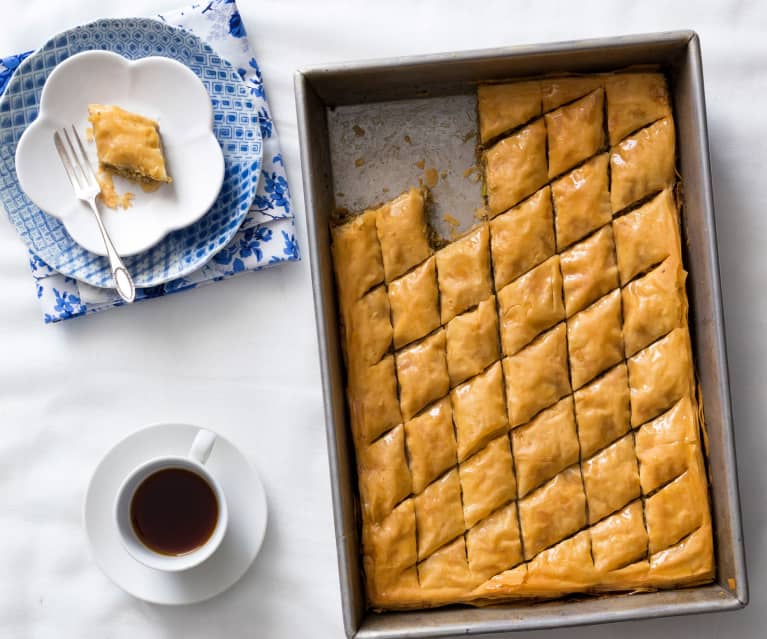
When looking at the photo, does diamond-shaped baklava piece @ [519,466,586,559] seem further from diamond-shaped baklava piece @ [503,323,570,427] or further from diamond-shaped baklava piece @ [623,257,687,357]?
diamond-shaped baklava piece @ [623,257,687,357]

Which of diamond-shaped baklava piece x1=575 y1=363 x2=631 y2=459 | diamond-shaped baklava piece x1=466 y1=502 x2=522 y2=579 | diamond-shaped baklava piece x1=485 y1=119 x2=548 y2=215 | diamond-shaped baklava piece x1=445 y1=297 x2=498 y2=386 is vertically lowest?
diamond-shaped baklava piece x1=466 y1=502 x2=522 y2=579

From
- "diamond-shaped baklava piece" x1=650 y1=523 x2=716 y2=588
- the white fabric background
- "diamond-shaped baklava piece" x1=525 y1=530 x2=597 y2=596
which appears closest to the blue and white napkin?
the white fabric background

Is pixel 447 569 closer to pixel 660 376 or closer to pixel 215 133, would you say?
pixel 660 376

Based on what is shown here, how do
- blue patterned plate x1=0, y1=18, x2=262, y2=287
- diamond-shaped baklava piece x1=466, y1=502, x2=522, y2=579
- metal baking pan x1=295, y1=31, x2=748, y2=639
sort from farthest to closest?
1. blue patterned plate x1=0, y1=18, x2=262, y2=287
2. diamond-shaped baklava piece x1=466, y1=502, x2=522, y2=579
3. metal baking pan x1=295, y1=31, x2=748, y2=639

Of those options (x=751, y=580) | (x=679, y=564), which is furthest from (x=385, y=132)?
(x=751, y=580)

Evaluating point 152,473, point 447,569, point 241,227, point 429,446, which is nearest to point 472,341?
point 429,446

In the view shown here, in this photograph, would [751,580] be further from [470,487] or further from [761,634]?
[470,487]
